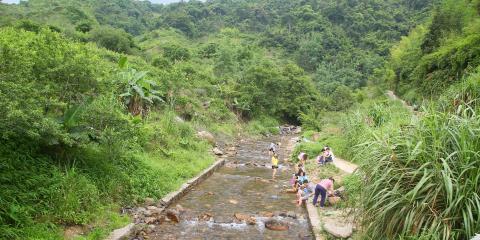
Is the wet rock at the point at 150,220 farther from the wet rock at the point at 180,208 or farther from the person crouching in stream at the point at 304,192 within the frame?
the person crouching in stream at the point at 304,192

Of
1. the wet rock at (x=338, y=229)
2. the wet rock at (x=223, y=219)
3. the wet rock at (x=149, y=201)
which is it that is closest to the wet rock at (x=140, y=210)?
the wet rock at (x=149, y=201)

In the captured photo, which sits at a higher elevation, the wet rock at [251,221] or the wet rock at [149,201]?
the wet rock at [149,201]

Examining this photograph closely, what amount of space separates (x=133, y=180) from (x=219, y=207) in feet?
8.47

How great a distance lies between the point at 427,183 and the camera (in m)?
5.56

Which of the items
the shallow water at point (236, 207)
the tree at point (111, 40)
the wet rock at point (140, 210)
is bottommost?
the shallow water at point (236, 207)

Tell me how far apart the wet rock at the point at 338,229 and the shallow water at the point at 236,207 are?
0.55 metres

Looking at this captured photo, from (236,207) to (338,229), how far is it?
3.69m

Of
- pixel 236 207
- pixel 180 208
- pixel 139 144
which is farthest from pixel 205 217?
pixel 139 144

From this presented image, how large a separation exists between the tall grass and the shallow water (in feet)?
11.5

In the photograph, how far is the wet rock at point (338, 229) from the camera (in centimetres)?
813

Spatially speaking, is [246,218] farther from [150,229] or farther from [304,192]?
[304,192]

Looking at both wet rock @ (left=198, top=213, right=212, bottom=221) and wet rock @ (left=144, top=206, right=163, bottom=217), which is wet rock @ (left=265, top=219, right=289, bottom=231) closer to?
wet rock @ (left=198, top=213, right=212, bottom=221)

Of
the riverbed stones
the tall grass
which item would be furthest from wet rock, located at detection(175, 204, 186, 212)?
the tall grass

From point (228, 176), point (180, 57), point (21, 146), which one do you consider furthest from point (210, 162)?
point (180, 57)
